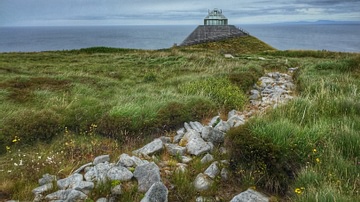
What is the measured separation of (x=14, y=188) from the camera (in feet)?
15.4

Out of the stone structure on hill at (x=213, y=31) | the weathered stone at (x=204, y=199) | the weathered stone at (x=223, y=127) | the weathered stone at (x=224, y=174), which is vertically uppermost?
the stone structure on hill at (x=213, y=31)

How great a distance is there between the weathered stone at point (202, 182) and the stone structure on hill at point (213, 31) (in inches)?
2347

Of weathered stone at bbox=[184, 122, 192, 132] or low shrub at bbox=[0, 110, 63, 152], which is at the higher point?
low shrub at bbox=[0, 110, 63, 152]

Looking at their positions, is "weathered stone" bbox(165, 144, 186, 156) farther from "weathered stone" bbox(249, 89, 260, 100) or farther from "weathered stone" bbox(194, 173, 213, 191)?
"weathered stone" bbox(249, 89, 260, 100)

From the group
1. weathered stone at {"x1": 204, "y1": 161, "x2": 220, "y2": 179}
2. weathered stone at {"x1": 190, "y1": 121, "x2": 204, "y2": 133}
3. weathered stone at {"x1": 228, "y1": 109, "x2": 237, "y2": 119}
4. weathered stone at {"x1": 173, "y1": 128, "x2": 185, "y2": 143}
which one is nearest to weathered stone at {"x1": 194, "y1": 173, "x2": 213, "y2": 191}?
weathered stone at {"x1": 204, "y1": 161, "x2": 220, "y2": 179}

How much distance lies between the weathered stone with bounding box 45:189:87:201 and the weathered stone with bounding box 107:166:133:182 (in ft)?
1.96

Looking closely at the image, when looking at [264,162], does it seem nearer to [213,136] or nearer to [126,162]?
[213,136]

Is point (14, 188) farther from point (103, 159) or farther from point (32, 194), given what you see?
point (103, 159)

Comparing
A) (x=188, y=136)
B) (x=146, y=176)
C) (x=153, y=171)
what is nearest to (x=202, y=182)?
(x=153, y=171)

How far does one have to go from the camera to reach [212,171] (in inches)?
198

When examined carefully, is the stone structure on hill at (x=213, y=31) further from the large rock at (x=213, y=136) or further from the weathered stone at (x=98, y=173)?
the weathered stone at (x=98, y=173)

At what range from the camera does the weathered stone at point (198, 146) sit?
5.87 meters

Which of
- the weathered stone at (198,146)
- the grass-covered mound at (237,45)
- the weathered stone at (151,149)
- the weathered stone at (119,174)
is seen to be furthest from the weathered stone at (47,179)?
the grass-covered mound at (237,45)

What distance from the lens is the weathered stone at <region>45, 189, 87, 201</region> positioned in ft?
13.8
